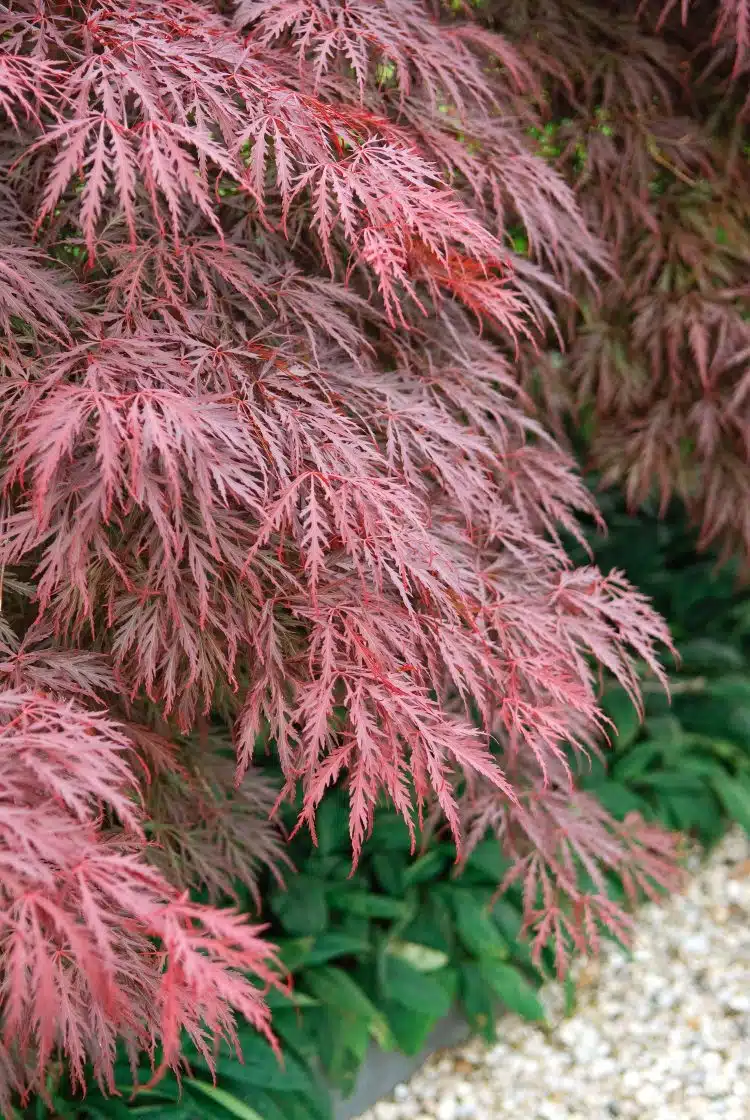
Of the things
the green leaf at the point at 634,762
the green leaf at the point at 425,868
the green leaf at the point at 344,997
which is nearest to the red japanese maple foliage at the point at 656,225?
the green leaf at the point at 634,762

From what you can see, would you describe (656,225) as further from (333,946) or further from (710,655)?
(333,946)

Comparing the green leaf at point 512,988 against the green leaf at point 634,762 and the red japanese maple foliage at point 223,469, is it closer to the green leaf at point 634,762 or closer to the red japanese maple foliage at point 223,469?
the green leaf at point 634,762

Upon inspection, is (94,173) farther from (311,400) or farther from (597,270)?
(597,270)

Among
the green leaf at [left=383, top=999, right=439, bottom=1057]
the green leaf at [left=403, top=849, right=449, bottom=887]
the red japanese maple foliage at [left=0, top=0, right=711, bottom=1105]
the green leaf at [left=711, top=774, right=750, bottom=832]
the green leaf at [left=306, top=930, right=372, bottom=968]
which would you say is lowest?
the green leaf at [left=383, top=999, right=439, bottom=1057]

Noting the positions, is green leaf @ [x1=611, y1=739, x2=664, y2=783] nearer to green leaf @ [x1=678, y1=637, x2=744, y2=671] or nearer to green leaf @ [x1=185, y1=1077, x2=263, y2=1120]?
green leaf @ [x1=678, y1=637, x2=744, y2=671]

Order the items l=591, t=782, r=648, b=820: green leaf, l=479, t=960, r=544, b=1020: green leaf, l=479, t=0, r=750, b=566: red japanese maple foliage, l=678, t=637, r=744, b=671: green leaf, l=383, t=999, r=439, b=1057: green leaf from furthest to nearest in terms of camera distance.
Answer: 1. l=678, t=637, r=744, b=671: green leaf
2. l=591, t=782, r=648, b=820: green leaf
3. l=479, t=960, r=544, b=1020: green leaf
4. l=383, t=999, r=439, b=1057: green leaf
5. l=479, t=0, r=750, b=566: red japanese maple foliage

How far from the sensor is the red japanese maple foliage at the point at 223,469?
3.83 feet

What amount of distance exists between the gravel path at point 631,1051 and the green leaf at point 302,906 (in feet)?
1.50

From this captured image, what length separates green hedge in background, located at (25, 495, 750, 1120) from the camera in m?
2.06

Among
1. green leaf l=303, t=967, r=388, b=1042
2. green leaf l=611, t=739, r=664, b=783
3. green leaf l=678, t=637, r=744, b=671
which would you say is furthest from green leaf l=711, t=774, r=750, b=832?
green leaf l=303, t=967, r=388, b=1042

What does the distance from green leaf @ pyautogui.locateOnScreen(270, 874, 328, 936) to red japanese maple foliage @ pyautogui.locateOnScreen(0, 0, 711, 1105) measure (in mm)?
643

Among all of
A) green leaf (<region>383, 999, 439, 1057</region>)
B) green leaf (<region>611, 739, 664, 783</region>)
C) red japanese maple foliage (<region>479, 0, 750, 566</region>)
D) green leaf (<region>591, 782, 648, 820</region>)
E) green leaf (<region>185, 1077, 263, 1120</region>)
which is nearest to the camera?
green leaf (<region>185, 1077, 263, 1120</region>)

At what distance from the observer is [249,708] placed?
1.40 meters

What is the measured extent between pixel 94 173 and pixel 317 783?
80 cm
